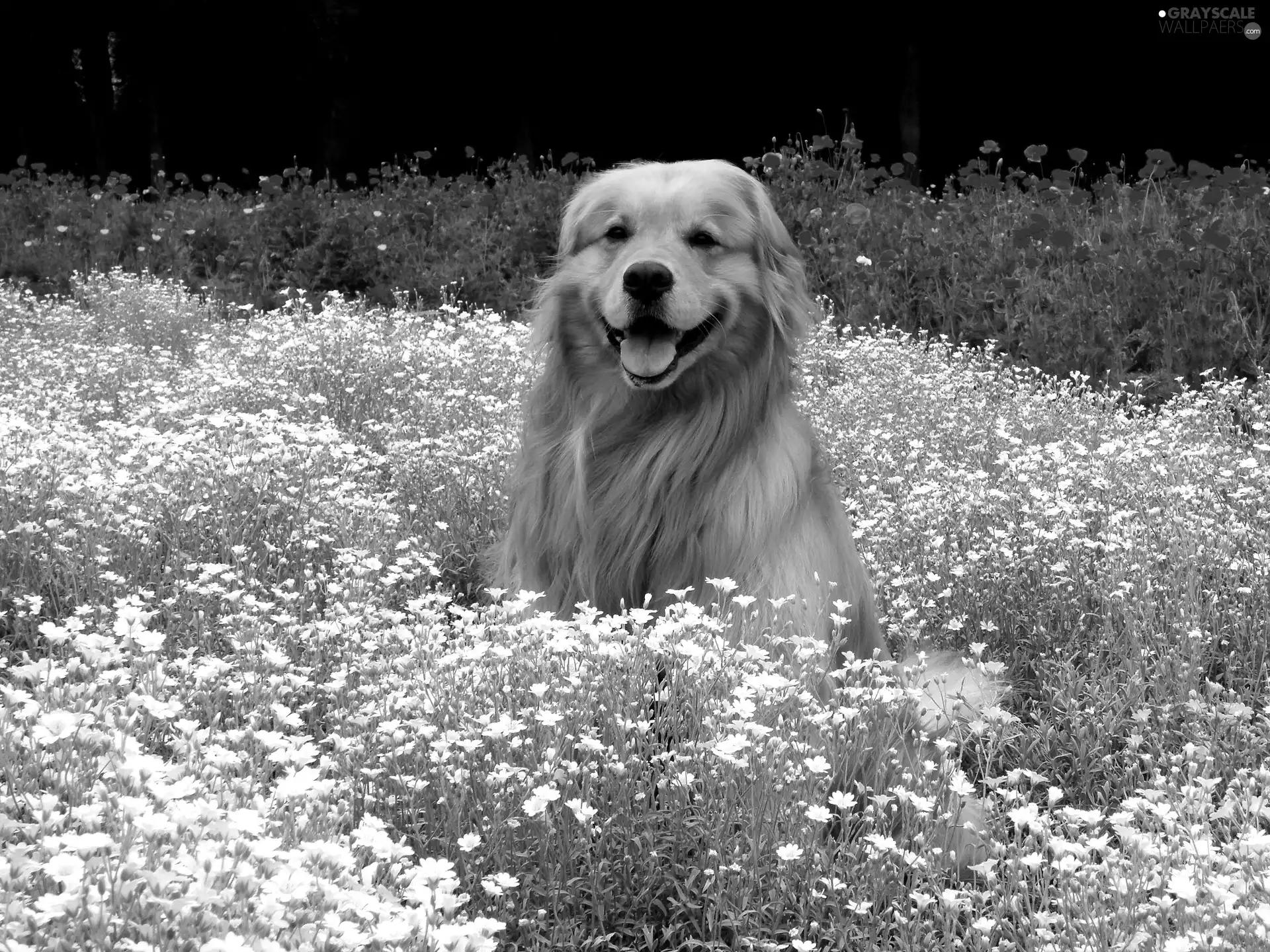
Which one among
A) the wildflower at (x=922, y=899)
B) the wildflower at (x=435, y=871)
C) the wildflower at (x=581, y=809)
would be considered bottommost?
the wildflower at (x=922, y=899)

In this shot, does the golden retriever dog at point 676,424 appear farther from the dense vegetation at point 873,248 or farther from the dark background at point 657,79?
the dark background at point 657,79

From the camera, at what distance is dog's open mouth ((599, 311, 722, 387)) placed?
3736 millimetres

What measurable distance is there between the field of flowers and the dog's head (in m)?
0.87

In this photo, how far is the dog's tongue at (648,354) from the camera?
3730 mm

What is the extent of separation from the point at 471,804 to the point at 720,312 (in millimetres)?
1885

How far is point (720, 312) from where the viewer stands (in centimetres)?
385

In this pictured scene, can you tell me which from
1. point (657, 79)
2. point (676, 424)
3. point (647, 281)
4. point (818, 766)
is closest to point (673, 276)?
point (647, 281)

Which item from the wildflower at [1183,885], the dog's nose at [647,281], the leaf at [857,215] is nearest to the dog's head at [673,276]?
the dog's nose at [647,281]

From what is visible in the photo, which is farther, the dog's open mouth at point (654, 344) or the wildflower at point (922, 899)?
the dog's open mouth at point (654, 344)

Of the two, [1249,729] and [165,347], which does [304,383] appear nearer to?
[165,347]

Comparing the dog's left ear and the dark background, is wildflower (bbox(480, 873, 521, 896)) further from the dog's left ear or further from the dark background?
the dark background

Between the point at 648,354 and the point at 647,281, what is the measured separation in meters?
0.21

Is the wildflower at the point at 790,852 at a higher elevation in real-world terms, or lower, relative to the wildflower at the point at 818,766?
lower

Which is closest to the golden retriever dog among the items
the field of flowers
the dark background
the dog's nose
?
the dog's nose
